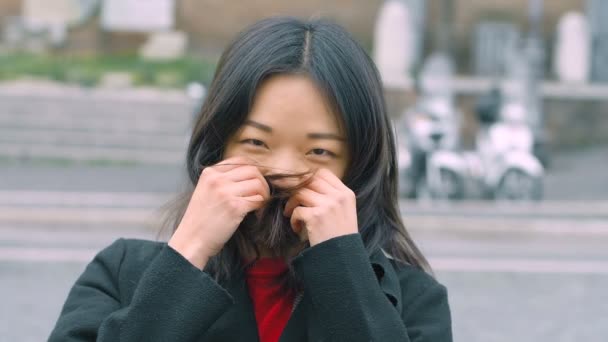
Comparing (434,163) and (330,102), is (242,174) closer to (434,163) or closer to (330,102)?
(330,102)

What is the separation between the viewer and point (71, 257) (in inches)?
333

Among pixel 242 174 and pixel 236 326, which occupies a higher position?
pixel 242 174

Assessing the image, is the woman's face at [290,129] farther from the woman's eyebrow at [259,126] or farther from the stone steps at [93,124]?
the stone steps at [93,124]

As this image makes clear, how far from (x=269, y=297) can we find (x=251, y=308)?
5cm

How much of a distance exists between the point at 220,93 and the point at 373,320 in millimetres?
404

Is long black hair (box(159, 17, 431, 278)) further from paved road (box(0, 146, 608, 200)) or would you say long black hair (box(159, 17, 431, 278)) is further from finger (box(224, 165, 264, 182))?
paved road (box(0, 146, 608, 200))

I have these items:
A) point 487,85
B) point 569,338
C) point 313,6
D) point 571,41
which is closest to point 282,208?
point 569,338

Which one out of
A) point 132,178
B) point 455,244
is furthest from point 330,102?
point 132,178

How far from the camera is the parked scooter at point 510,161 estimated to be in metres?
11.9

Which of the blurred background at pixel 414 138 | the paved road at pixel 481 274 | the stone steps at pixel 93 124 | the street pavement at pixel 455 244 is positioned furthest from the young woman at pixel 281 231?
the stone steps at pixel 93 124

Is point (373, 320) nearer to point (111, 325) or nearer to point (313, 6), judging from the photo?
point (111, 325)

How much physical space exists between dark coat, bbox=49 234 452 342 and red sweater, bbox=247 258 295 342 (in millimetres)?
27

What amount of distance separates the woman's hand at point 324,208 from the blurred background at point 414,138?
809 millimetres

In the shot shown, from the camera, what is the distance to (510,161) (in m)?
11.9
